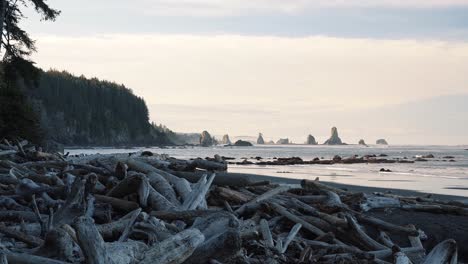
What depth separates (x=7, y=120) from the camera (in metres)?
20.7

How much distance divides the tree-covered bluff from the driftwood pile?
125366mm

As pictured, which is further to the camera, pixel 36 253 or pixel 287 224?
pixel 287 224

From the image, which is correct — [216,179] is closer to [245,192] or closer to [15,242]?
[245,192]

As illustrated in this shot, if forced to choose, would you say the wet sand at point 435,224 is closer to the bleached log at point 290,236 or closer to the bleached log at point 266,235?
the bleached log at point 290,236

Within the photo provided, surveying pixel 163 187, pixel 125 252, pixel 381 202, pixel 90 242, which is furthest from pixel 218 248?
pixel 381 202

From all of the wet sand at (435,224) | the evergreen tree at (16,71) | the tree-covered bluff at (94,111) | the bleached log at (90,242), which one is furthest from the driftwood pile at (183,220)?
the tree-covered bluff at (94,111)

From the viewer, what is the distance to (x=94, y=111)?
498ft

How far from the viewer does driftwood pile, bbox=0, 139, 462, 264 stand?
386cm

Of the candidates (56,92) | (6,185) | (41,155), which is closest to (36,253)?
(6,185)

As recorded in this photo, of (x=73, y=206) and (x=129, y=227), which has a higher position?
(x=73, y=206)

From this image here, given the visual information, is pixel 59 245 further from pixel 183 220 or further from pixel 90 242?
pixel 183 220

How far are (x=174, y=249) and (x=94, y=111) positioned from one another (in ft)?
499

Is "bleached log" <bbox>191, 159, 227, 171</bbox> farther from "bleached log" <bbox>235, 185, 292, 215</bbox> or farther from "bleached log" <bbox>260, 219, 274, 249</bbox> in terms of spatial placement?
"bleached log" <bbox>260, 219, 274, 249</bbox>

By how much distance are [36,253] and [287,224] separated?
3.09 meters
